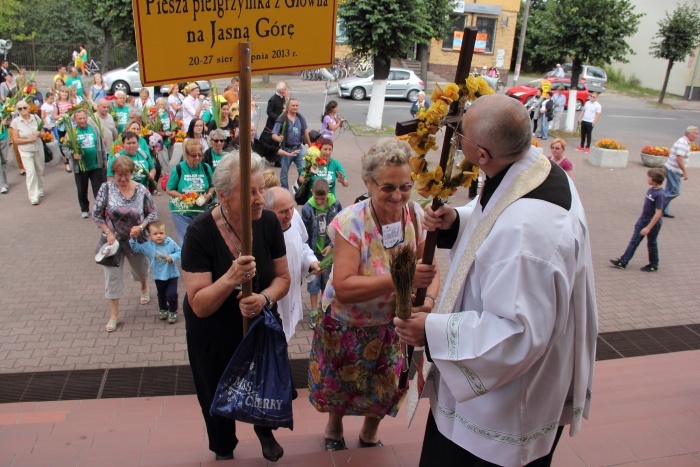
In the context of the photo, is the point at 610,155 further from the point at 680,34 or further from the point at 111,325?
the point at 680,34

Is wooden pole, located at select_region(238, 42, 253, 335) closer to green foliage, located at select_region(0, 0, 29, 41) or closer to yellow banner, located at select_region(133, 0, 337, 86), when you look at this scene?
yellow banner, located at select_region(133, 0, 337, 86)

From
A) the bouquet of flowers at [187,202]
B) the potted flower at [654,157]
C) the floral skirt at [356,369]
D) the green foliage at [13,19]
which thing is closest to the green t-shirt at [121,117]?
the bouquet of flowers at [187,202]

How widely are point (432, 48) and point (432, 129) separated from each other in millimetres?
37039

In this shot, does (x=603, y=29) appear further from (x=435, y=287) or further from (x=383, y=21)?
(x=435, y=287)

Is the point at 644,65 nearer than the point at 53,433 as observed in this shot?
No

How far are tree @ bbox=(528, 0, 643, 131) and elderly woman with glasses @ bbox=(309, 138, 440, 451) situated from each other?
17955 mm

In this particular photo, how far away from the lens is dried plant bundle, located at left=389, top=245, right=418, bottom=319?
8.60 feet

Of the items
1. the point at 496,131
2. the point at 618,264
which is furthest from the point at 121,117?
the point at 496,131

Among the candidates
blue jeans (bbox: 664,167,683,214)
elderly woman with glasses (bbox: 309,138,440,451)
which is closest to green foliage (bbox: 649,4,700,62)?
blue jeans (bbox: 664,167,683,214)

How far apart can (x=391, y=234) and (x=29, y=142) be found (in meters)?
8.94

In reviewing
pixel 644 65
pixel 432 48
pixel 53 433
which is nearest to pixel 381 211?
pixel 53 433

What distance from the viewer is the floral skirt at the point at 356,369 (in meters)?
3.41

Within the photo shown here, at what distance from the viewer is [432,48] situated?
124ft

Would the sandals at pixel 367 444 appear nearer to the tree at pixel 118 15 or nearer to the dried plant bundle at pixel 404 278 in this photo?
the dried plant bundle at pixel 404 278
